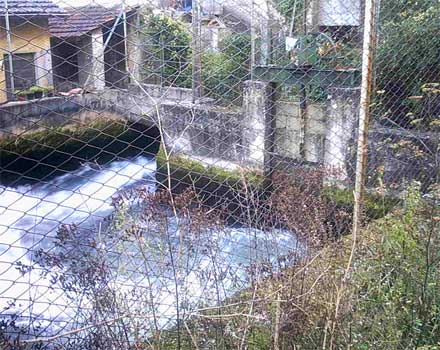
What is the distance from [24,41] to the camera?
7.19 feet

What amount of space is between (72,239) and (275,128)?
210 inches

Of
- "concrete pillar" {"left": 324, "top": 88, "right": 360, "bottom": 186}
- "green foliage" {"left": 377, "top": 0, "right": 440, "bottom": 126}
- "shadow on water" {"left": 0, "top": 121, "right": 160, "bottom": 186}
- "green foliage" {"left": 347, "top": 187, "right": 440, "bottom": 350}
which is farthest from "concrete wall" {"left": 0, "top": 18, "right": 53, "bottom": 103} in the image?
"concrete pillar" {"left": 324, "top": 88, "right": 360, "bottom": 186}

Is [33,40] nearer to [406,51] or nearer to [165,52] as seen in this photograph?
[406,51]

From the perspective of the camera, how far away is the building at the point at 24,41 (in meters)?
2.14

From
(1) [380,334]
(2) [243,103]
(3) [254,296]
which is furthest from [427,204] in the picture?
(2) [243,103]

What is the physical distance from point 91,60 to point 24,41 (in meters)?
0.55

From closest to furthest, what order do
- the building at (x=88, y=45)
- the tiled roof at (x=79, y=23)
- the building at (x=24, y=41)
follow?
the building at (x=24, y=41), the building at (x=88, y=45), the tiled roof at (x=79, y=23)

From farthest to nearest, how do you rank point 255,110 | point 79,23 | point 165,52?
point 255,110 < point 165,52 < point 79,23

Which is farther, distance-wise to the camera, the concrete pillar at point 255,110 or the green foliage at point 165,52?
the concrete pillar at point 255,110

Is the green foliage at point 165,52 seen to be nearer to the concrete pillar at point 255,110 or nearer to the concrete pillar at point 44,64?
the concrete pillar at point 44,64

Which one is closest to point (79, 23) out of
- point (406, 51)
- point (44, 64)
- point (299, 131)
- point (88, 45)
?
point (88, 45)

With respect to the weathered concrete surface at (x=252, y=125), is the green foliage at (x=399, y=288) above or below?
above

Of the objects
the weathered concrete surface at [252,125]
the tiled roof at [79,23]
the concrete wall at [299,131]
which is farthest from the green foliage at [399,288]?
the concrete wall at [299,131]

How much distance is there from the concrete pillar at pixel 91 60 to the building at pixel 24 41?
0.58ft
